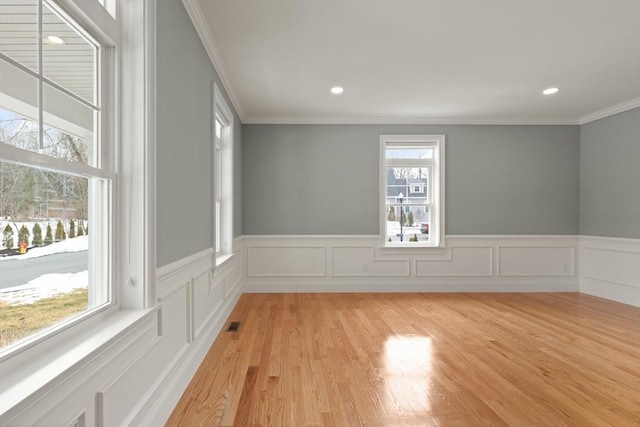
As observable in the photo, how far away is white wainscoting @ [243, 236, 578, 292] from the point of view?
5027mm

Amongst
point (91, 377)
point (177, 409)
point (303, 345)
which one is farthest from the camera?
point (303, 345)

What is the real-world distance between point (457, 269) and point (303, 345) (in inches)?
123

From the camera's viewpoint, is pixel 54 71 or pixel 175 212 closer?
pixel 54 71

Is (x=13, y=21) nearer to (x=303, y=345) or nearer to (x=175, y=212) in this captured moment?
(x=175, y=212)

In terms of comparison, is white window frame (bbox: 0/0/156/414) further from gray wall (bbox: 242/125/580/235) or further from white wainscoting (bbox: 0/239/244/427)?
gray wall (bbox: 242/125/580/235)

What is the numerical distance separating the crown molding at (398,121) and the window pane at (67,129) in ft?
12.0

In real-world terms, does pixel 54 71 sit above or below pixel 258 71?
below

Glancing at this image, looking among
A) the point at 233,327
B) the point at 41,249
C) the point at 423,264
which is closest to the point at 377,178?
the point at 423,264

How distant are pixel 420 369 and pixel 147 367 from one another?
6.05 ft

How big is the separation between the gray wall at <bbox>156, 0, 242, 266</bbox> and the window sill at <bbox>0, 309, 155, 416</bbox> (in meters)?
0.49

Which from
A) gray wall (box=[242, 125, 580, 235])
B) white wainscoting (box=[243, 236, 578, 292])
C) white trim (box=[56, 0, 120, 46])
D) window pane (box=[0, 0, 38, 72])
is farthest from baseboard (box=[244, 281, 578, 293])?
window pane (box=[0, 0, 38, 72])

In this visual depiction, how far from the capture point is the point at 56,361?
105cm

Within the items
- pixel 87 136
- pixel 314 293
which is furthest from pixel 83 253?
pixel 314 293

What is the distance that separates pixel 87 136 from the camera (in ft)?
4.57
